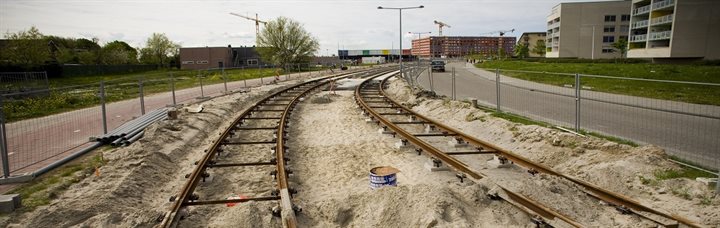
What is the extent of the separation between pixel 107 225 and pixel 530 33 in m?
167

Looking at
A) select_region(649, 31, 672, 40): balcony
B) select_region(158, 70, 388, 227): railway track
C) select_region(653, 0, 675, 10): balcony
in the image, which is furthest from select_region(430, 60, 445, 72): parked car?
select_region(158, 70, 388, 227): railway track

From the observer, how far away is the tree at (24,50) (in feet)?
147

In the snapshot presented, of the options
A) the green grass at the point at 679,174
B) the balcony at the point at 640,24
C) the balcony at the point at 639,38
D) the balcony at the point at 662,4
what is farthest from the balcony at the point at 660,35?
the green grass at the point at 679,174

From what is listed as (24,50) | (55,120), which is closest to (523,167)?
(55,120)

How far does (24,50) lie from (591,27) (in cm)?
9323

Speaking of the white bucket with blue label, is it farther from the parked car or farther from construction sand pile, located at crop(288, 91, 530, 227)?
the parked car

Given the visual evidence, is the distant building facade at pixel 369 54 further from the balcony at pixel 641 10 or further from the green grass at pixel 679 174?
the green grass at pixel 679 174

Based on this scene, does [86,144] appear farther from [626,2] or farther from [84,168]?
[626,2]

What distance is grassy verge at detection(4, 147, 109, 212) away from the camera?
571 centimetres

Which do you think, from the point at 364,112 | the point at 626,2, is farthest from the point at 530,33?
the point at 364,112

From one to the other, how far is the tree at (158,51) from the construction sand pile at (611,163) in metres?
96.1

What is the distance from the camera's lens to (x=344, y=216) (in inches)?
198

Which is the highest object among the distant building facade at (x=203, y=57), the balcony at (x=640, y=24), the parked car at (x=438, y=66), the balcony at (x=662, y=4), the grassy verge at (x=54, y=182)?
the balcony at (x=662, y=4)

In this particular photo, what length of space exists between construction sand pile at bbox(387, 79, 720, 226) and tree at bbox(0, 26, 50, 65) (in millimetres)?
50635
